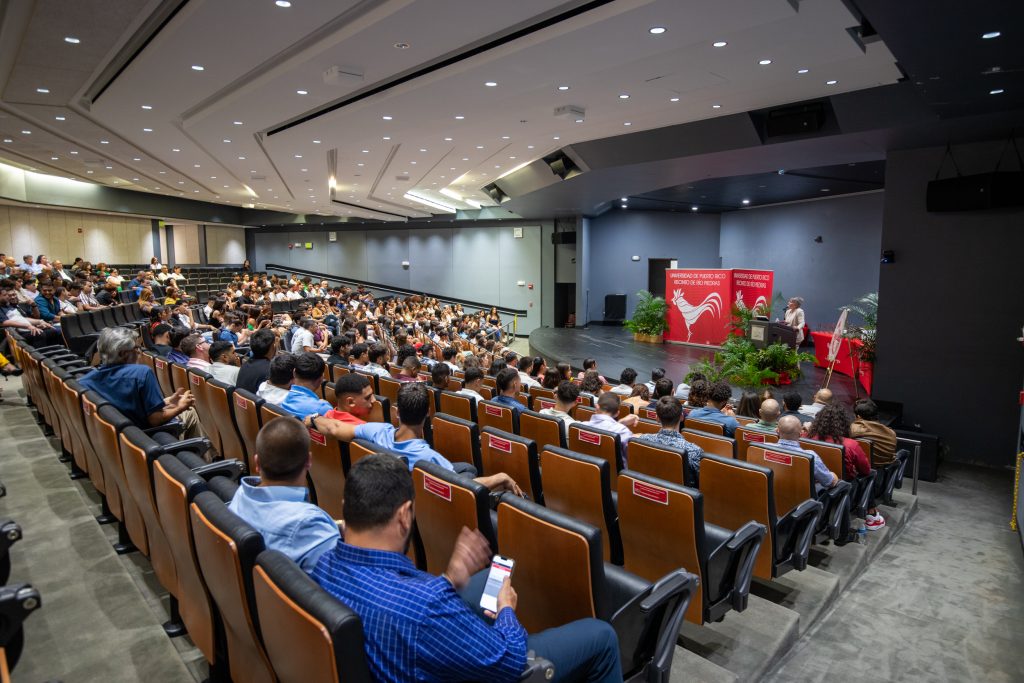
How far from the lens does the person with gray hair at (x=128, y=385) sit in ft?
10.9

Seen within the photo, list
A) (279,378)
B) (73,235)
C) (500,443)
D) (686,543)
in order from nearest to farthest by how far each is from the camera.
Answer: (686,543), (500,443), (279,378), (73,235)

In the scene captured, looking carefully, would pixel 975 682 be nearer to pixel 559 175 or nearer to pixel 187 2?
pixel 187 2

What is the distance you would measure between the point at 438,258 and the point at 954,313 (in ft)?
61.4

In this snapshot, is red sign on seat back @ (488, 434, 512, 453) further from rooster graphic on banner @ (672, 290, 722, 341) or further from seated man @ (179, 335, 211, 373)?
rooster graphic on banner @ (672, 290, 722, 341)

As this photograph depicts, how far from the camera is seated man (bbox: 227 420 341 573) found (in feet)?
5.66

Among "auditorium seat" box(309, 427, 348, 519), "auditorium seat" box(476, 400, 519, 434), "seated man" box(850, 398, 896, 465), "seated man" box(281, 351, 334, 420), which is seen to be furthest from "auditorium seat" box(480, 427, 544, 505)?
"seated man" box(850, 398, 896, 465)

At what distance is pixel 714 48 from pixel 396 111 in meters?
4.08

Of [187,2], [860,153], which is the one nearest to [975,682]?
[187,2]

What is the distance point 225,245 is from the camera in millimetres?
24109

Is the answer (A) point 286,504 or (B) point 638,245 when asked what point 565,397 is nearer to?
(A) point 286,504

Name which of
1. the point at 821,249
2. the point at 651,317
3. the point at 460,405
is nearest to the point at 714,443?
the point at 460,405

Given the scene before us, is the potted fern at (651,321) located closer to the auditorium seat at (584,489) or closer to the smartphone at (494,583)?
the auditorium seat at (584,489)

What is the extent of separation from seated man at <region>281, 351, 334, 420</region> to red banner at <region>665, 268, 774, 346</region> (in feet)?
37.9

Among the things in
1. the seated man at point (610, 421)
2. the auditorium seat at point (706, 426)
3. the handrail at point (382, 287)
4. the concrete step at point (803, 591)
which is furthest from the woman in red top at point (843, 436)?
the handrail at point (382, 287)
